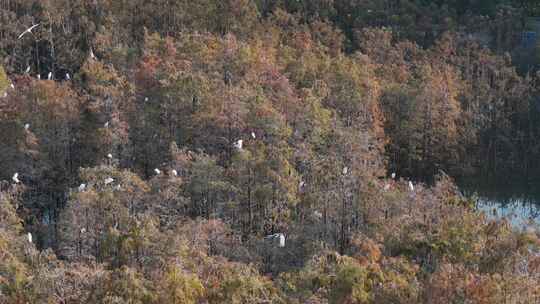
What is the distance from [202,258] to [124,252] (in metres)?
1.87

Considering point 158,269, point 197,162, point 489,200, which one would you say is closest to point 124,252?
point 158,269

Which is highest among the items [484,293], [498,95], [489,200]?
[484,293]

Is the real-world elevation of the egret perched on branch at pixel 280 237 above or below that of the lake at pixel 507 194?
above

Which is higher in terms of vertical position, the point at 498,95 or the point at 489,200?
the point at 498,95

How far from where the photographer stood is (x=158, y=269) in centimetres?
1700

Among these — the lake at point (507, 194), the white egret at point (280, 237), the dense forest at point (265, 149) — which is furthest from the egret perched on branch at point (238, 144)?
the lake at point (507, 194)

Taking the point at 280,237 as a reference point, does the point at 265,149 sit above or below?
above

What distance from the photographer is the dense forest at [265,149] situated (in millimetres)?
16531

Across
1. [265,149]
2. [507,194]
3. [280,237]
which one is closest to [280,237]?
[280,237]

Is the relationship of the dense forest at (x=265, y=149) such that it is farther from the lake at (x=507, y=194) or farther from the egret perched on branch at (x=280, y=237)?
the lake at (x=507, y=194)

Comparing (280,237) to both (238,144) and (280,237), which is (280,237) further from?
(238,144)

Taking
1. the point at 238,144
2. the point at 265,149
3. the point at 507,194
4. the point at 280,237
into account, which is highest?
the point at 238,144

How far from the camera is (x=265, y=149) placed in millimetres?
24484

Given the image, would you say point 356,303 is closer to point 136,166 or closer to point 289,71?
point 136,166
